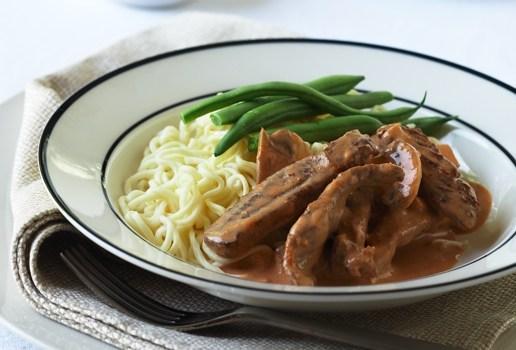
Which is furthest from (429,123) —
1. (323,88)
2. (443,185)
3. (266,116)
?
(266,116)

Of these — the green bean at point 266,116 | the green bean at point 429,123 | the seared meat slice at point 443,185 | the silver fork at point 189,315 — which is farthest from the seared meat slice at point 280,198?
the green bean at point 429,123

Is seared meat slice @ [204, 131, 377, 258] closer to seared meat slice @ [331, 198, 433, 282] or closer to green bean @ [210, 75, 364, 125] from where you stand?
seared meat slice @ [331, 198, 433, 282]

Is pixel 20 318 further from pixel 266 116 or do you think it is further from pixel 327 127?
pixel 327 127

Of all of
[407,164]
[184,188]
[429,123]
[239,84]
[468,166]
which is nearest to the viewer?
[407,164]

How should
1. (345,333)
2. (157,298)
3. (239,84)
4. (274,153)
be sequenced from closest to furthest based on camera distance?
(345,333) → (157,298) → (274,153) → (239,84)

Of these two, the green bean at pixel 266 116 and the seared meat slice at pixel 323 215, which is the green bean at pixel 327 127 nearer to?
the green bean at pixel 266 116

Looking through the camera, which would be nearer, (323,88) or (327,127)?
(327,127)
